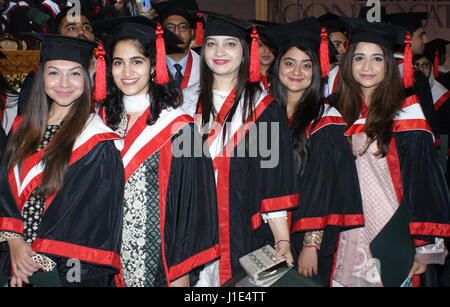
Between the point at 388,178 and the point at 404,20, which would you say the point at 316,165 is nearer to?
the point at 388,178

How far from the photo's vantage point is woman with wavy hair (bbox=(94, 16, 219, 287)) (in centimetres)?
199

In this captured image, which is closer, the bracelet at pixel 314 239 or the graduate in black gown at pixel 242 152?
the graduate in black gown at pixel 242 152

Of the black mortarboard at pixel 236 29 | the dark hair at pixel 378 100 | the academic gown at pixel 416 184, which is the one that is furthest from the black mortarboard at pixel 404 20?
the black mortarboard at pixel 236 29

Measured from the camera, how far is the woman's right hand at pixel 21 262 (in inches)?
76.4

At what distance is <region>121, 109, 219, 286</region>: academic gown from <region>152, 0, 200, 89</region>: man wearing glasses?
1844 millimetres

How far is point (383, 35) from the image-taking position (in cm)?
258

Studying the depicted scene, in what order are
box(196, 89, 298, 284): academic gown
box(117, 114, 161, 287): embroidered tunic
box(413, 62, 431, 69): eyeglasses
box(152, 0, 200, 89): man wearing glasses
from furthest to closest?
box(413, 62, 431, 69): eyeglasses, box(152, 0, 200, 89): man wearing glasses, box(196, 89, 298, 284): academic gown, box(117, 114, 161, 287): embroidered tunic

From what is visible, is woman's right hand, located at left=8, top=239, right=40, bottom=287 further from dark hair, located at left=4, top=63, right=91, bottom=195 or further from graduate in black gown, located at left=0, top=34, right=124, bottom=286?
dark hair, located at left=4, top=63, right=91, bottom=195

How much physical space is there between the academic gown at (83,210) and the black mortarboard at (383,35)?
1.67 metres

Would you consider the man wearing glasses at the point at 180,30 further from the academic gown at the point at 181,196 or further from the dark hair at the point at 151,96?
the academic gown at the point at 181,196

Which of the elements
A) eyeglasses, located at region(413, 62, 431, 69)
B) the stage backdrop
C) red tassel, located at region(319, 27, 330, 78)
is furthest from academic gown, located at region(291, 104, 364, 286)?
the stage backdrop

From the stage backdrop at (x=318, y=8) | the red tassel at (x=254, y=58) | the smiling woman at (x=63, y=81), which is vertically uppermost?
the stage backdrop at (x=318, y=8)

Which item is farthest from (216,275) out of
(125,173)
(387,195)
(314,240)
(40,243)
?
(387,195)
